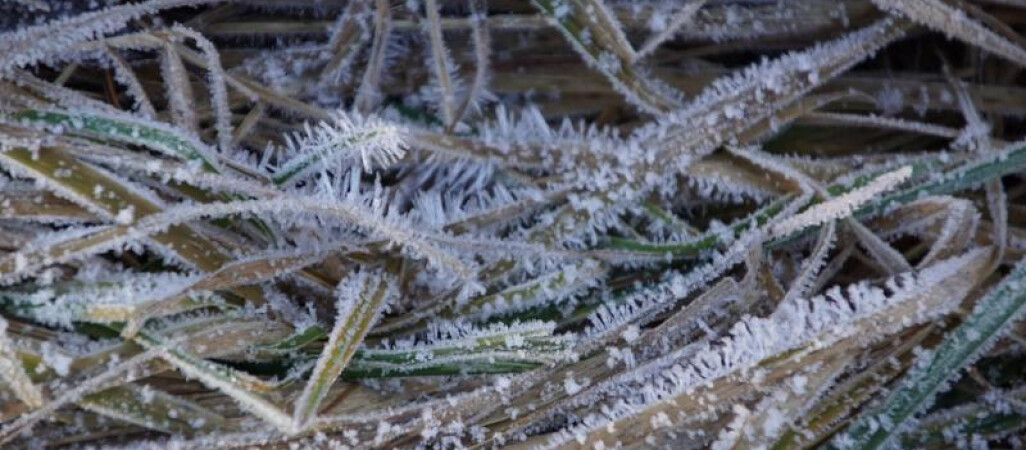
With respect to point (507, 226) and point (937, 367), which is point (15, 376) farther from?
point (937, 367)

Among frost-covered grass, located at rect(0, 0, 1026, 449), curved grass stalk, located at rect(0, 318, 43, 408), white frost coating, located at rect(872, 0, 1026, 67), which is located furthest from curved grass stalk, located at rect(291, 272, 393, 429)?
white frost coating, located at rect(872, 0, 1026, 67)

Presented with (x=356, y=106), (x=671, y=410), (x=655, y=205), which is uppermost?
(x=356, y=106)

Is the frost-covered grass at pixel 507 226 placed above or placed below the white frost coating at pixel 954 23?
below

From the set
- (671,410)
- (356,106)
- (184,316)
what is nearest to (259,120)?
(356,106)

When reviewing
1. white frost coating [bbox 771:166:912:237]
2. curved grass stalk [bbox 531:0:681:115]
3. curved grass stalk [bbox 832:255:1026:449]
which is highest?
curved grass stalk [bbox 531:0:681:115]

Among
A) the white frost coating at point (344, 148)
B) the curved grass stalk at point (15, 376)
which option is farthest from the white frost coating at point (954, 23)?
the curved grass stalk at point (15, 376)

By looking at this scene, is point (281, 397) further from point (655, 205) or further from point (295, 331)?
point (655, 205)

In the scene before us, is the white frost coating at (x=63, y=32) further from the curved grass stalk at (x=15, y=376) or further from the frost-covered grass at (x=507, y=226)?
the curved grass stalk at (x=15, y=376)

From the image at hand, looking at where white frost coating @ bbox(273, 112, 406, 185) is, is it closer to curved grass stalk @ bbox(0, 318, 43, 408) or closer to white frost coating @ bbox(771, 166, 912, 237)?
curved grass stalk @ bbox(0, 318, 43, 408)
